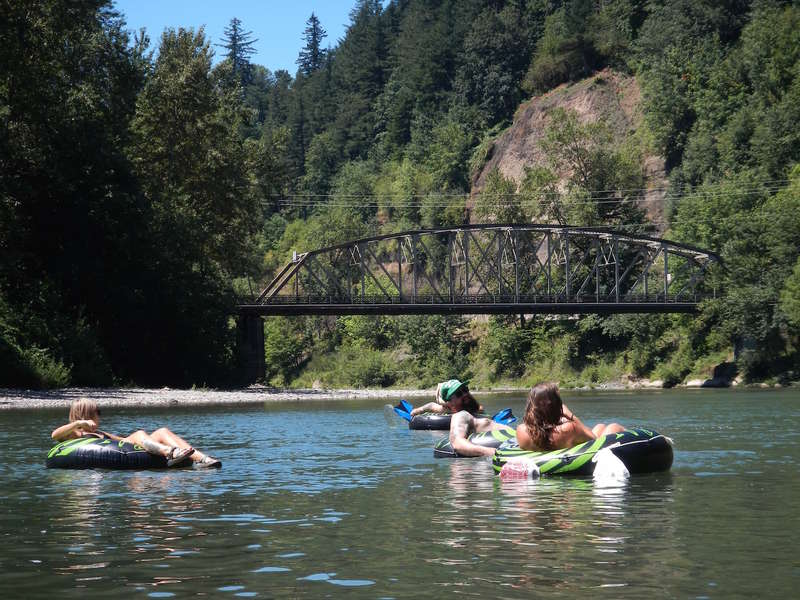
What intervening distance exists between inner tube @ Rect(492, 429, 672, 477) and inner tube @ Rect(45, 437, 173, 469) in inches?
197

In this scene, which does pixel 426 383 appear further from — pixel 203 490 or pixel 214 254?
pixel 203 490

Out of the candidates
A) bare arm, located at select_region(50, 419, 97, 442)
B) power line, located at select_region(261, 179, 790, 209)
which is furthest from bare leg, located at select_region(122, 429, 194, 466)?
power line, located at select_region(261, 179, 790, 209)

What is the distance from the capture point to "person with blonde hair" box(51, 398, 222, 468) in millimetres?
17250

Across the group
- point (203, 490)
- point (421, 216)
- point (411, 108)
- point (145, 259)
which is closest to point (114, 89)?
point (145, 259)

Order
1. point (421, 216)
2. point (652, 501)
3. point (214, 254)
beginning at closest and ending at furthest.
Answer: point (652, 501)
point (214, 254)
point (421, 216)

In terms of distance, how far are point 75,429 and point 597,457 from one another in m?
7.99

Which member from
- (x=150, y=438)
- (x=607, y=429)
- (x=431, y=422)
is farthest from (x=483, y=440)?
(x=431, y=422)

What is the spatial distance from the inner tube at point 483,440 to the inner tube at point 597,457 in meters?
2.72

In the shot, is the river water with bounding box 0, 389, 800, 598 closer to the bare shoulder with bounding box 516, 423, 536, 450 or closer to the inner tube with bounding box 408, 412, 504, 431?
the bare shoulder with bounding box 516, 423, 536, 450

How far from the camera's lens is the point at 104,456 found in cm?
1758

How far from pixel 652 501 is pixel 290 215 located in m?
155

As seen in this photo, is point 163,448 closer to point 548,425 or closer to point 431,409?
point 548,425

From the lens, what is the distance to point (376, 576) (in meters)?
9.10

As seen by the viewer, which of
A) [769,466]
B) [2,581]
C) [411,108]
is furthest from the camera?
[411,108]
